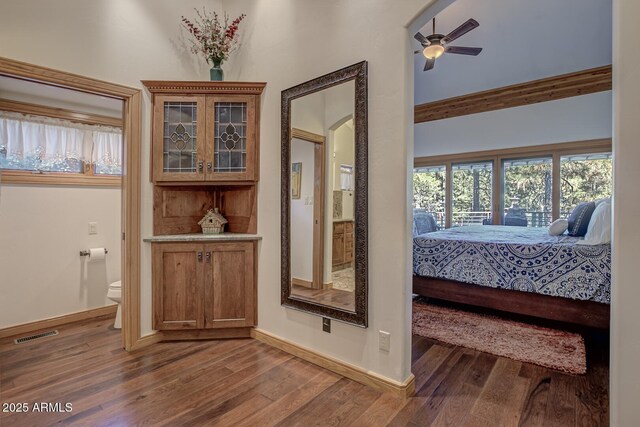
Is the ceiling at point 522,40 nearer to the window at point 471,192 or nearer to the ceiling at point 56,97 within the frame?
the window at point 471,192

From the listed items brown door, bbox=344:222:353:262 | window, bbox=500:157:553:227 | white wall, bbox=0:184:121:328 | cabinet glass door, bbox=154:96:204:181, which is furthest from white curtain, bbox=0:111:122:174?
window, bbox=500:157:553:227

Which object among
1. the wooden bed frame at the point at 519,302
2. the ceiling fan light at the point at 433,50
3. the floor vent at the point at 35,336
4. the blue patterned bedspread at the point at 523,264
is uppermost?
the ceiling fan light at the point at 433,50

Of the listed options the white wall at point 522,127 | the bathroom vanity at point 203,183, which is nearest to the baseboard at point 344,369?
the bathroom vanity at point 203,183

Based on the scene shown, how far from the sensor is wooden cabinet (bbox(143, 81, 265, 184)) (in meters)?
2.74

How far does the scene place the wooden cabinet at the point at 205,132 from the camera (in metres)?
2.74

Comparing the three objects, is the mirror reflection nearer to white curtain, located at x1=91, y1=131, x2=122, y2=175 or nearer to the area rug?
the area rug

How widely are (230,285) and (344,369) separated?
1.22 metres

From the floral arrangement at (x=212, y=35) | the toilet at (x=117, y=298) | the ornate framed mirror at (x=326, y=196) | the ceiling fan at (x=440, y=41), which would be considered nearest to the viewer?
the ornate framed mirror at (x=326, y=196)

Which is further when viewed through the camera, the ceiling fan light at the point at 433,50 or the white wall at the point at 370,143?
the ceiling fan light at the point at 433,50

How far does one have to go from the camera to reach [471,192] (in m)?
7.32

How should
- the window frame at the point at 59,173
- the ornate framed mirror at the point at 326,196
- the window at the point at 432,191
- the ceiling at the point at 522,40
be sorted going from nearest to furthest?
the ornate framed mirror at the point at 326,196, the window frame at the point at 59,173, the ceiling at the point at 522,40, the window at the point at 432,191

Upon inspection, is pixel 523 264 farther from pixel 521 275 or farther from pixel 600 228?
pixel 600 228

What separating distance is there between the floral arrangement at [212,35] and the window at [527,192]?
A: 20.7 feet

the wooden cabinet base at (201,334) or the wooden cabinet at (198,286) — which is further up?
the wooden cabinet at (198,286)
